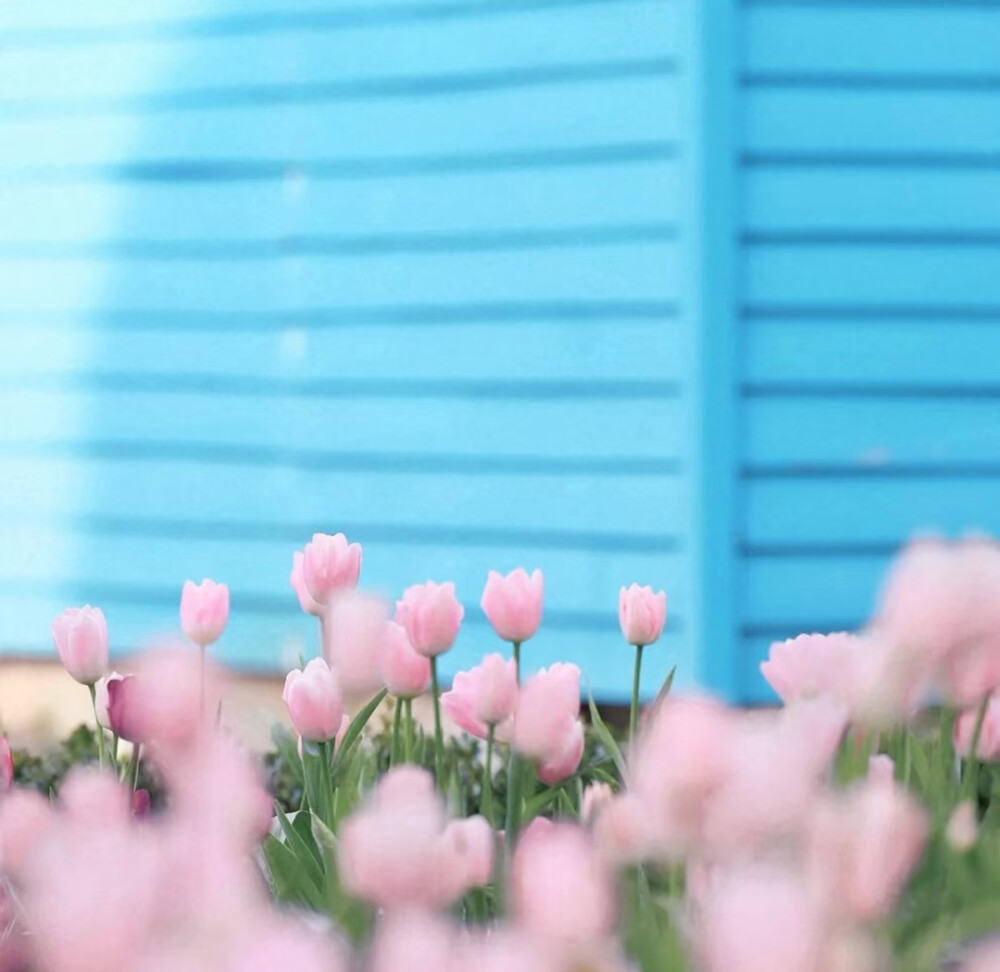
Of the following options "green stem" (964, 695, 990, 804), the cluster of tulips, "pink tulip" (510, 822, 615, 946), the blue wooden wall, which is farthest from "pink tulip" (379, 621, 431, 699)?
the blue wooden wall

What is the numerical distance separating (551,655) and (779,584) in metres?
0.63

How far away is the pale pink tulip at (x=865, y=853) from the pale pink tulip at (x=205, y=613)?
653 mm

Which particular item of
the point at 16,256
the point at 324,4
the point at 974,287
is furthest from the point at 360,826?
the point at 16,256

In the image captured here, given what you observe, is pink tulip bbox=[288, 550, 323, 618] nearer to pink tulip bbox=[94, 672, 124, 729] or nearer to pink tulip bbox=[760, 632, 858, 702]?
pink tulip bbox=[94, 672, 124, 729]

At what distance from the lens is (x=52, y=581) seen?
4559mm

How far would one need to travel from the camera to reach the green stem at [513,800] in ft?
2.82

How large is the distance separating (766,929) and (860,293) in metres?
3.63

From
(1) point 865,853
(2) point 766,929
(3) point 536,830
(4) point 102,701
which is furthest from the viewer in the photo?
(4) point 102,701

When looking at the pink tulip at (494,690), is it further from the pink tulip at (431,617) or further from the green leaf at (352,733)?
the green leaf at (352,733)

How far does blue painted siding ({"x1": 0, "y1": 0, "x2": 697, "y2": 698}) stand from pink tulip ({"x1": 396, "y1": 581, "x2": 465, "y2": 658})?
2864mm

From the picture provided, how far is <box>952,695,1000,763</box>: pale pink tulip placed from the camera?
890 mm

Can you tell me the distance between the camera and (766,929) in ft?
1.11

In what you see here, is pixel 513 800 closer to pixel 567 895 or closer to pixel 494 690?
pixel 494 690

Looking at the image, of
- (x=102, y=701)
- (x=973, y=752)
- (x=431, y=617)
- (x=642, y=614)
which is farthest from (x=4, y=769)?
(x=973, y=752)
